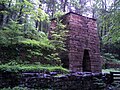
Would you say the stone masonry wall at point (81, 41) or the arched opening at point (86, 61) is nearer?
the stone masonry wall at point (81, 41)

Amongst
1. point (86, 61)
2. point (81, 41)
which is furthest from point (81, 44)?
point (86, 61)

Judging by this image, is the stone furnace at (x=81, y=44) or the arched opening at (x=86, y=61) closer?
the stone furnace at (x=81, y=44)

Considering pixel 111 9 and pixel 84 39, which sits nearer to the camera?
pixel 111 9

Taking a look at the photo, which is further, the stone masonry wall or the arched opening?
the arched opening

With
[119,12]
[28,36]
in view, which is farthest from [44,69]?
[119,12]

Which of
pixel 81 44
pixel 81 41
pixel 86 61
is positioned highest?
pixel 81 41

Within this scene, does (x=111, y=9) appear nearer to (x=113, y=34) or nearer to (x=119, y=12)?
(x=119, y=12)

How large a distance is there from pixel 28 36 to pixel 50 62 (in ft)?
9.15

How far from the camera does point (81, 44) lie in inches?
500

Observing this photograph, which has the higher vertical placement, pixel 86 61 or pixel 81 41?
pixel 81 41

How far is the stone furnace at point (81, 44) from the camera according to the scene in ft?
39.1

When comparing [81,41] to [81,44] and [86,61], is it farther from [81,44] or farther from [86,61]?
[86,61]

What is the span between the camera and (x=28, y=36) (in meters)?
12.4

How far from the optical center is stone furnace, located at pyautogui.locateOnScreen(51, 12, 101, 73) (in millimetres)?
11922
